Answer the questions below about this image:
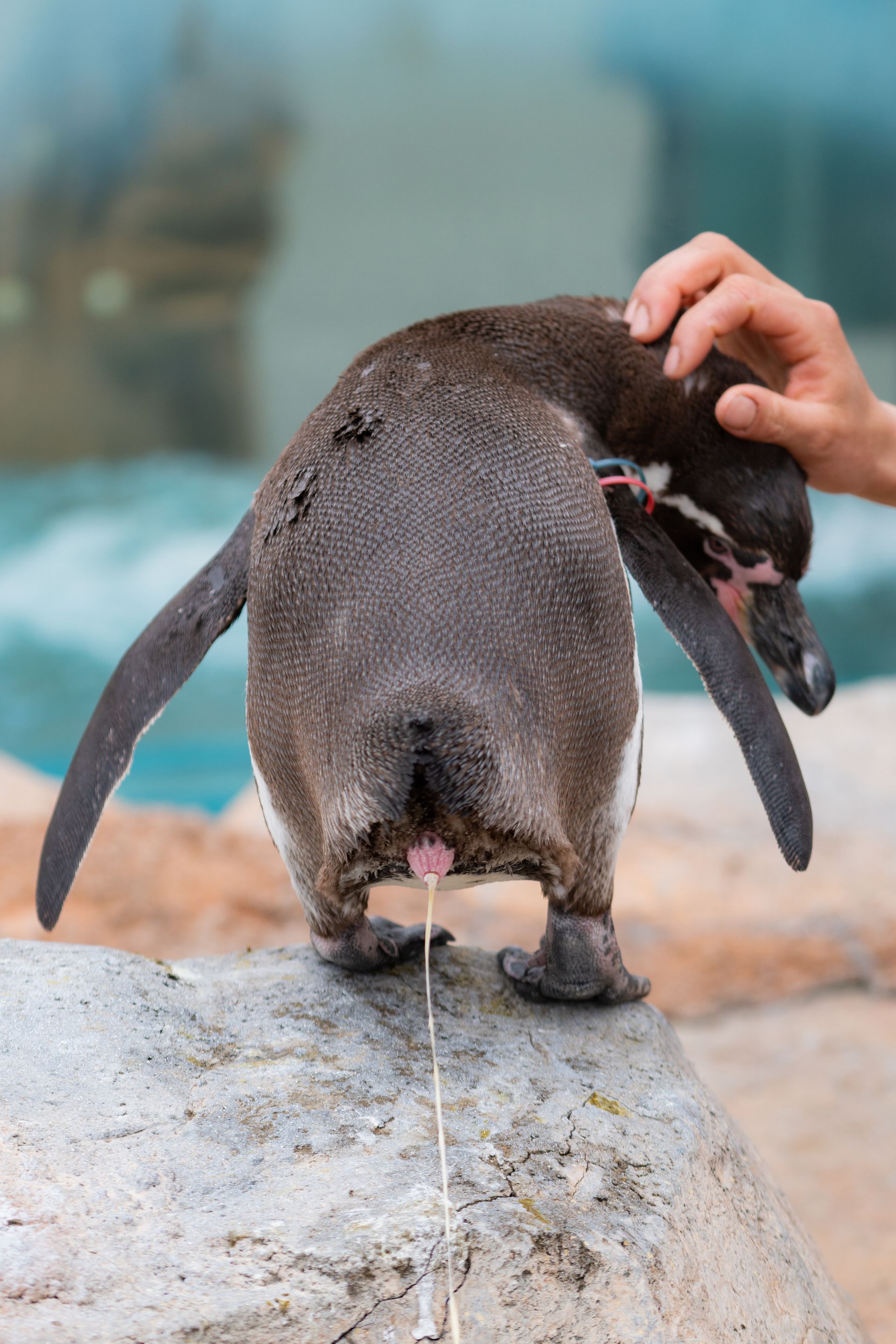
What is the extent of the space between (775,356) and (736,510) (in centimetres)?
30

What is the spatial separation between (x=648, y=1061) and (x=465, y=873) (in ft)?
1.16

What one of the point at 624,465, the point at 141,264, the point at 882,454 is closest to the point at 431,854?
the point at 624,465

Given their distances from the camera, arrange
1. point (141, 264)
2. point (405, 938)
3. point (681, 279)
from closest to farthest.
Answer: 1. point (405, 938)
2. point (681, 279)
3. point (141, 264)

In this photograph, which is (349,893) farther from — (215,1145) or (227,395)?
(227,395)

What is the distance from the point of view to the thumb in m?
1.38

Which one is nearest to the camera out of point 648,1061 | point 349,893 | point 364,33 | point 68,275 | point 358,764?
point 358,764

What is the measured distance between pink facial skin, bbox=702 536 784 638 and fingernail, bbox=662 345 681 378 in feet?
0.73

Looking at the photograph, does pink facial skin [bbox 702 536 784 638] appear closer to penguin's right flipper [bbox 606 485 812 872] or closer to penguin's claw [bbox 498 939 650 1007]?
penguin's right flipper [bbox 606 485 812 872]

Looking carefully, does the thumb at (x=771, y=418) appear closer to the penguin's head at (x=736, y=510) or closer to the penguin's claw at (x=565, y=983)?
the penguin's head at (x=736, y=510)

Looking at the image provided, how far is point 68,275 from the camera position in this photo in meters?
6.38

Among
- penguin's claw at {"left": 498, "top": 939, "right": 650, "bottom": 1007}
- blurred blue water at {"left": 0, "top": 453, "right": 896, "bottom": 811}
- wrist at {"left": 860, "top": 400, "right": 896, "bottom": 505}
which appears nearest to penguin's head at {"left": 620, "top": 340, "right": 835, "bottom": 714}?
wrist at {"left": 860, "top": 400, "right": 896, "bottom": 505}

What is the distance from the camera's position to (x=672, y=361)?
1396 mm

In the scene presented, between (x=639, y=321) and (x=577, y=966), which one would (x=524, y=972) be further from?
(x=639, y=321)

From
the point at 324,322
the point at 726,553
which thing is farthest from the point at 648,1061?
the point at 324,322
